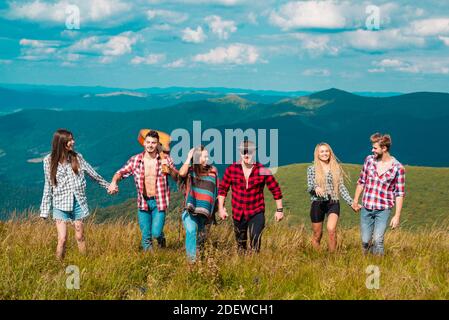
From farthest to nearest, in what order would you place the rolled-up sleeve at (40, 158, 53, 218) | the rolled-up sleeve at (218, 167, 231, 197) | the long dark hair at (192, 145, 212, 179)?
the rolled-up sleeve at (218, 167, 231, 197), the rolled-up sleeve at (40, 158, 53, 218), the long dark hair at (192, 145, 212, 179)

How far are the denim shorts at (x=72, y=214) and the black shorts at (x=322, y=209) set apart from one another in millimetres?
3118

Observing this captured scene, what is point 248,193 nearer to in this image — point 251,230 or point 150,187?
point 251,230

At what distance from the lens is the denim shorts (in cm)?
645

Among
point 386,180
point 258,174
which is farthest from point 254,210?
point 386,180

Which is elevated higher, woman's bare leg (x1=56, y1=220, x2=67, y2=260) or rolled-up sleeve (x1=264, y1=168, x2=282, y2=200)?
rolled-up sleeve (x1=264, y1=168, x2=282, y2=200)

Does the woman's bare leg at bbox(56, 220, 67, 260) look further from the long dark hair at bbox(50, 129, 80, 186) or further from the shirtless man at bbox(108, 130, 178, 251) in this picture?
the shirtless man at bbox(108, 130, 178, 251)

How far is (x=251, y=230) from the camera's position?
21.6 feet

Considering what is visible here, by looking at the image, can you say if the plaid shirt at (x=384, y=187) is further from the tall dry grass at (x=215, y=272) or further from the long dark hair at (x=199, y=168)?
the long dark hair at (x=199, y=168)

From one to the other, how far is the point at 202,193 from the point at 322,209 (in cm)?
199

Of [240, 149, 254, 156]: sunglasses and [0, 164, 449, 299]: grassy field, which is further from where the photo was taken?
[240, 149, 254, 156]: sunglasses

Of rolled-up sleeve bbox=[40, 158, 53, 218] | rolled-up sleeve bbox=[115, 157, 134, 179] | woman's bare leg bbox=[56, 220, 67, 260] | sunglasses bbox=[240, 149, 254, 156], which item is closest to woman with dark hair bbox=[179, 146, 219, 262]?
sunglasses bbox=[240, 149, 254, 156]

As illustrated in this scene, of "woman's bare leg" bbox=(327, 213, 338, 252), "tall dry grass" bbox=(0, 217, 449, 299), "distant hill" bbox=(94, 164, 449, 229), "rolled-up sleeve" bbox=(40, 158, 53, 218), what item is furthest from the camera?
"distant hill" bbox=(94, 164, 449, 229)

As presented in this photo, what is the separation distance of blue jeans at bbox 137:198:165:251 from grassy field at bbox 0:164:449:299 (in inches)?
7.0

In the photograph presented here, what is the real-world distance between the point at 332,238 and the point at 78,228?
3335 mm
